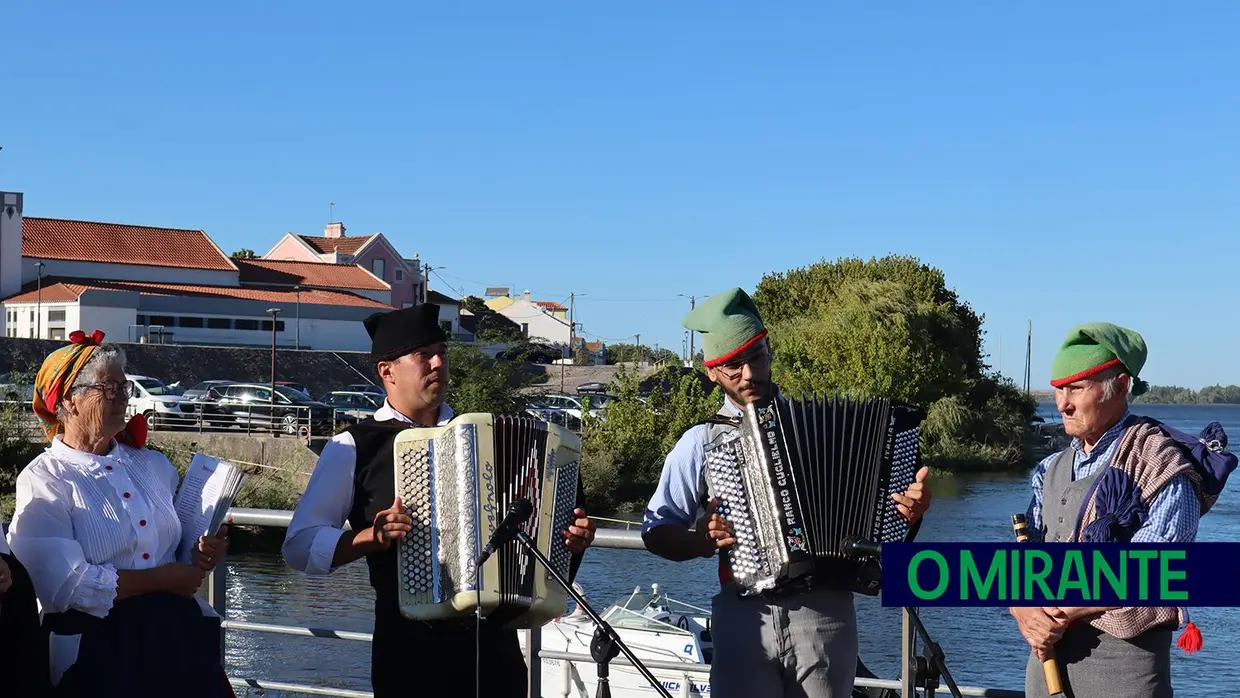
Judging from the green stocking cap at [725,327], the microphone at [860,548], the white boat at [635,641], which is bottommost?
the white boat at [635,641]

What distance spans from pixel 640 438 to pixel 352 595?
16235 millimetres

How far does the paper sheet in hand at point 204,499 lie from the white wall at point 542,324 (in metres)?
101

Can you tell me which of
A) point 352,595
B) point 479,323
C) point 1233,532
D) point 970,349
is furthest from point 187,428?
point 479,323

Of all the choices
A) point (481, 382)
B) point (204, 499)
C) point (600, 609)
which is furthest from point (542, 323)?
point (204, 499)

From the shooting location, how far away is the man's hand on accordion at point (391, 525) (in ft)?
11.0

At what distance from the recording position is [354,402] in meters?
41.5

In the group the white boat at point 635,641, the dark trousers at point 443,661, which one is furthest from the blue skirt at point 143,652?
the white boat at point 635,641

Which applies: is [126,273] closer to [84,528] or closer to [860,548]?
[84,528]

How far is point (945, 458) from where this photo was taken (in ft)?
177

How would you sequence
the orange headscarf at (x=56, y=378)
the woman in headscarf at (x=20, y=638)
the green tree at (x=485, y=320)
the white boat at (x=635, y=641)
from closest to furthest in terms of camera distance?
the woman in headscarf at (x=20, y=638) → the orange headscarf at (x=56, y=378) → the white boat at (x=635, y=641) → the green tree at (x=485, y=320)

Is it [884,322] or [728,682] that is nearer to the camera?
[728,682]

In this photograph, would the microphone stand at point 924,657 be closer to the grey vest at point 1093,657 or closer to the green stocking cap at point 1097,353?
the grey vest at point 1093,657

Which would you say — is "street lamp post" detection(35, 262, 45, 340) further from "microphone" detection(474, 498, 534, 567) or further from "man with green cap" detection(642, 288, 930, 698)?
"microphone" detection(474, 498, 534, 567)

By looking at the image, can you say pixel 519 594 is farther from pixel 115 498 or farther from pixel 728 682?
pixel 115 498
